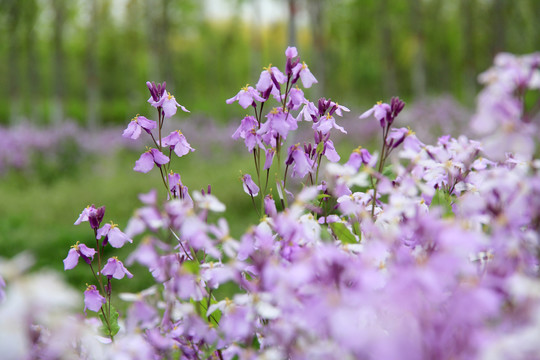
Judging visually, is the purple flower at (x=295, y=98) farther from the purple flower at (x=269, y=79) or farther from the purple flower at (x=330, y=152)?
the purple flower at (x=330, y=152)

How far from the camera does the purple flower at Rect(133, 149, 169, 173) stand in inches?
61.3

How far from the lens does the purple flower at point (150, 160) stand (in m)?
1.56

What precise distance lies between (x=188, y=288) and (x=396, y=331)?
0.44m

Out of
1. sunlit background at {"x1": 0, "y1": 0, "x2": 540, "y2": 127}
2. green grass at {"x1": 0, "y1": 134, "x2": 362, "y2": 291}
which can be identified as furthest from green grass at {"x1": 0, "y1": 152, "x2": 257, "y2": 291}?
sunlit background at {"x1": 0, "y1": 0, "x2": 540, "y2": 127}

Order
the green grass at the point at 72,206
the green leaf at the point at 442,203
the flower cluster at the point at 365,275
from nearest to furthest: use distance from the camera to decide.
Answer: the flower cluster at the point at 365,275
the green leaf at the point at 442,203
the green grass at the point at 72,206

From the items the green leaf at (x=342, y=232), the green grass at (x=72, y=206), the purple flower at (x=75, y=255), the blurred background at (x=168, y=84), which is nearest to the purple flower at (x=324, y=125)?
the green leaf at (x=342, y=232)

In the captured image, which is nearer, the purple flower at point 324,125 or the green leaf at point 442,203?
the green leaf at point 442,203

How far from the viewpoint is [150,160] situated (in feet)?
5.23

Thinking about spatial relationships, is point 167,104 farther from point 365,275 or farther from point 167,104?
point 365,275

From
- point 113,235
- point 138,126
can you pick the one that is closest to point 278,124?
point 138,126

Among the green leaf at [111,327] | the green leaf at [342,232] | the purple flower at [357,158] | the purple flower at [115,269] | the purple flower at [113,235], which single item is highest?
the purple flower at [357,158]

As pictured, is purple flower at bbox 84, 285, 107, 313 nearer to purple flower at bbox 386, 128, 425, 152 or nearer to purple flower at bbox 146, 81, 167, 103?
purple flower at bbox 146, 81, 167, 103

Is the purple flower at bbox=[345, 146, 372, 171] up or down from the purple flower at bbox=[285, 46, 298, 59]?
down

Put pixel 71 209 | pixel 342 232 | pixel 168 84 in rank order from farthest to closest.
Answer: pixel 168 84, pixel 71 209, pixel 342 232
